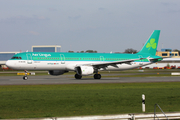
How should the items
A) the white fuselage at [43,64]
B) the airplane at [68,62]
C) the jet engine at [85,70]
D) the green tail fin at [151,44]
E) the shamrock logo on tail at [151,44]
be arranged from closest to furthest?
the white fuselage at [43,64] < the airplane at [68,62] < the jet engine at [85,70] < the green tail fin at [151,44] < the shamrock logo on tail at [151,44]

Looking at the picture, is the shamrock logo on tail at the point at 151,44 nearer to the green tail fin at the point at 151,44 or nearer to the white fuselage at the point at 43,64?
the green tail fin at the point at 151,44

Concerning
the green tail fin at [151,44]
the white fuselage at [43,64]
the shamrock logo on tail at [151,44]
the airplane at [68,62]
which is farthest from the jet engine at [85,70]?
the shamrock logo on tail at [151,44]

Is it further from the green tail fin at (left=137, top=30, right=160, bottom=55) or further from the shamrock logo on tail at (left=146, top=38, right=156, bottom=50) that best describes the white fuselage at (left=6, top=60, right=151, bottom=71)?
the shamrock logo on tail at (left=146, top=38, right=156, bottom=50)

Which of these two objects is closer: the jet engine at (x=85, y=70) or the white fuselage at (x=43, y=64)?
the white fuselage at (x=43, y=64)

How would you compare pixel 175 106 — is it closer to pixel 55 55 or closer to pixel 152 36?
pixel 55 55

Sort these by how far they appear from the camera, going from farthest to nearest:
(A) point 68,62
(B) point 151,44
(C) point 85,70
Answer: (B) point 151,44, (A) point 68,62, (C) point 85,70

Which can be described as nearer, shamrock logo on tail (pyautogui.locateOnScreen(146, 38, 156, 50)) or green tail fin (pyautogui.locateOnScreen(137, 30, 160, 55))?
green tail fin (pyautogui.locateOnScreen(137, 30, 160, 55))

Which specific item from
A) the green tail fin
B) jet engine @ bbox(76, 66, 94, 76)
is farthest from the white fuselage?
the green tail fin

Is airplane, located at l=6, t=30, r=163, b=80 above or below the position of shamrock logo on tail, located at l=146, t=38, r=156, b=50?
below

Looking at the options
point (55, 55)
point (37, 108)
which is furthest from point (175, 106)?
point (55, 55)

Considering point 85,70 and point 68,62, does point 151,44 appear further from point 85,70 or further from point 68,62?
point 68,62

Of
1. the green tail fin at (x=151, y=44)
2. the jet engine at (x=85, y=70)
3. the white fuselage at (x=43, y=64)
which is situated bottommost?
the jet engine at (x=85, y=70)

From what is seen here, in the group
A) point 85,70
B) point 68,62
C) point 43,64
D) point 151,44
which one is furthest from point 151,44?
point 43,64

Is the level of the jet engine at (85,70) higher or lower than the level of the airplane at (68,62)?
lower
